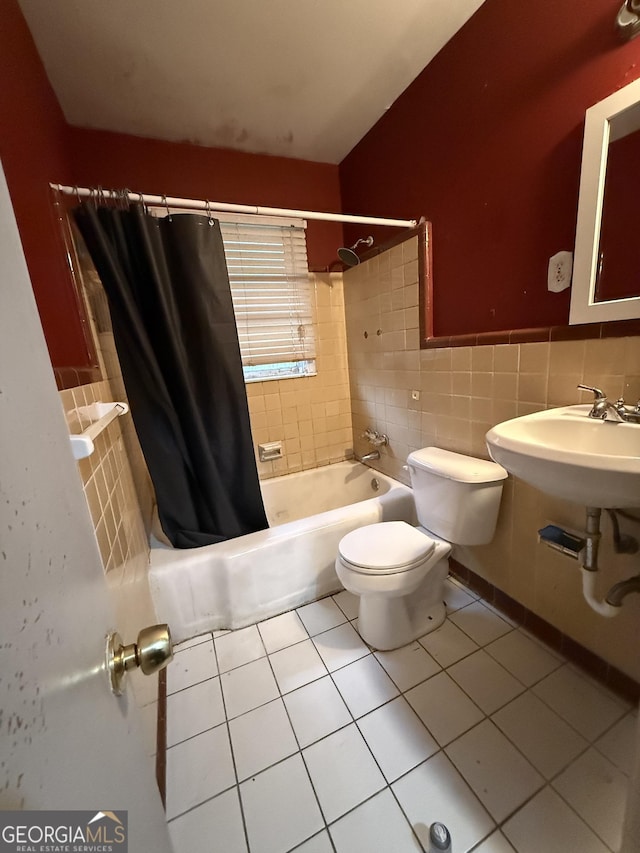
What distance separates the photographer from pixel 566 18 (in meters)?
0.99

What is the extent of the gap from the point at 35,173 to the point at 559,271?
1670mm

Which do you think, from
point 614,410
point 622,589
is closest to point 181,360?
point 614,410

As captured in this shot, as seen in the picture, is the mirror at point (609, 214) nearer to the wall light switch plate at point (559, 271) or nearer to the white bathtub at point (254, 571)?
the wall light switch plate at point (559, 271)

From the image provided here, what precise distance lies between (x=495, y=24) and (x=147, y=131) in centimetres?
158

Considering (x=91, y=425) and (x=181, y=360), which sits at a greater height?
(x=181, y=360)

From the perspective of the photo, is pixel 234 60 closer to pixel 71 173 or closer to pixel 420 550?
pixel 71 173

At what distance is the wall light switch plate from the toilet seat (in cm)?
103

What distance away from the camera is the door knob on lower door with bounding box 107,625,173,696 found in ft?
1.47

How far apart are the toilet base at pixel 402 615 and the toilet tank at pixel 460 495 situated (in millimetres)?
224

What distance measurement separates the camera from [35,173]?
1.00m

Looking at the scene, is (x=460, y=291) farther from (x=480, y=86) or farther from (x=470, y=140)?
→ (x=480, y=86)

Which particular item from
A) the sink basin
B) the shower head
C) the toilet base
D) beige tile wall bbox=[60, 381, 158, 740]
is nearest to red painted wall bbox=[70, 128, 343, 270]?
the shower head

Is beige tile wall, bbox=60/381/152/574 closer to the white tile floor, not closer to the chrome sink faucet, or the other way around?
the white tile floor

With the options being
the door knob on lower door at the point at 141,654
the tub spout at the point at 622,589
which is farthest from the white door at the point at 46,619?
the tub spout at the point at 622,589
